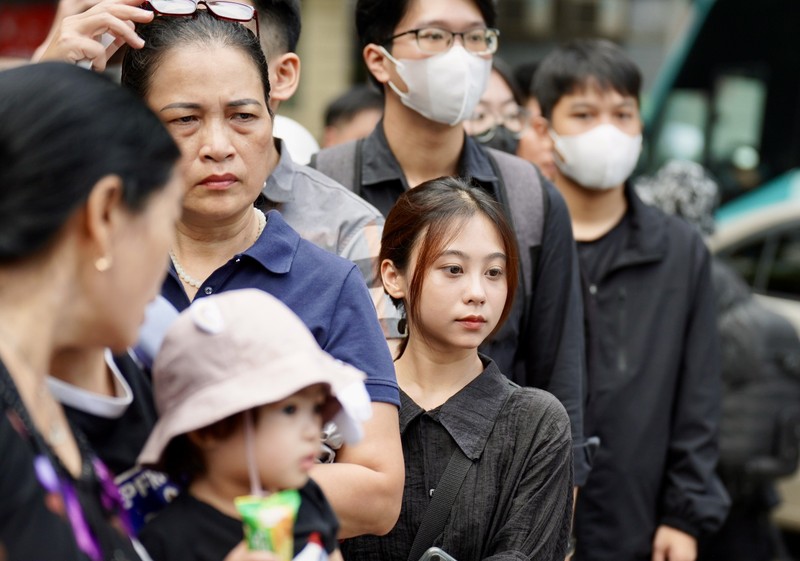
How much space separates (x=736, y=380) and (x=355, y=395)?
472cm

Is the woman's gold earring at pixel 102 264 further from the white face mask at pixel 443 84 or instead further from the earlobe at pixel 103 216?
the white face mask at pixel 443 84

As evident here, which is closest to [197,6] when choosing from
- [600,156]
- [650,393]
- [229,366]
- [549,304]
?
[229,366]

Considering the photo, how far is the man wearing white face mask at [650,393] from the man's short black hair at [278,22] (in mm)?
1506

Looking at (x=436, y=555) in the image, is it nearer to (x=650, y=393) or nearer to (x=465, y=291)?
(x=465, y=291)

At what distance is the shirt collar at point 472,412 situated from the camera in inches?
128

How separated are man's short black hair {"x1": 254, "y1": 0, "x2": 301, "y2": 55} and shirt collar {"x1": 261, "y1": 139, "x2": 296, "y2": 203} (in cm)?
53

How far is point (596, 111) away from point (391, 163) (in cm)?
147

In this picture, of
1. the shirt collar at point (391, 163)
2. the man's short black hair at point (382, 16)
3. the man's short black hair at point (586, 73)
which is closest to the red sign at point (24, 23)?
the man's short black hair at point (586, 73)

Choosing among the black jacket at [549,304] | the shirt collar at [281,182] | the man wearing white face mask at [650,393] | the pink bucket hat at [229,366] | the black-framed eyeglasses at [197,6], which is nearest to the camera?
the pink bucket hat at [229,366]

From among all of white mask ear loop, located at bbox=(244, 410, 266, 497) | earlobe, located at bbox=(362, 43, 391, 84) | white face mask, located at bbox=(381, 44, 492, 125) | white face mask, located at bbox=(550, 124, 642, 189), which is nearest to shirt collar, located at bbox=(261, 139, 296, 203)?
white face mask, located at bbox=(381, 44, 492, 125)

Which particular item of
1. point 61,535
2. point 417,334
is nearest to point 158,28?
point 417,334

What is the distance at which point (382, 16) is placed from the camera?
4.43 meters

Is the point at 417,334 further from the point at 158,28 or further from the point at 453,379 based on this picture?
the point at 158,28

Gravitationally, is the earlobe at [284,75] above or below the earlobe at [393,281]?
above
